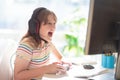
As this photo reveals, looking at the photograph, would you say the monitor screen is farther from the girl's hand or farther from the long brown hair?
the long brown hair

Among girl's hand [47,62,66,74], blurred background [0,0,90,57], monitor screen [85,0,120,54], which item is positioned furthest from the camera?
blurred background [0,0,90,57]

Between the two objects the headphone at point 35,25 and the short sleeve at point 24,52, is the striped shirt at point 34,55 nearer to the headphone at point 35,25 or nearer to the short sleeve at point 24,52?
the short sleeve at point 24,52

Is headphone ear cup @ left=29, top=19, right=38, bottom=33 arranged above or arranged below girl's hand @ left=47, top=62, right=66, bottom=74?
above

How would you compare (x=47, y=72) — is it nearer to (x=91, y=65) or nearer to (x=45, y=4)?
(x=91, y=65)

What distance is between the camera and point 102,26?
1.40 metres

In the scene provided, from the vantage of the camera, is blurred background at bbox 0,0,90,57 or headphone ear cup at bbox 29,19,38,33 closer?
headphone ear cup at bbox 29,19,38,33

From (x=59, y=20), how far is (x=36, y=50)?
1.07 meters

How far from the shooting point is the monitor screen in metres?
1.35

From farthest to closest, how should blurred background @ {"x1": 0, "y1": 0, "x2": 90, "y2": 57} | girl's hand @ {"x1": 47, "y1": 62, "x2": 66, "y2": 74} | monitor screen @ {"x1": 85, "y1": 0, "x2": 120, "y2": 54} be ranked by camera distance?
1. blurred background @ {"x1": 0, "y1": 0, "x2": 90, "y2": 57}
2. girl's hand @ {"x1": 47, "y1": 62, "x2": 66, "y2": 74}
3. monitor screen @ {"x1": 85, "y1": 0, "x2": 120, "y2": 54}

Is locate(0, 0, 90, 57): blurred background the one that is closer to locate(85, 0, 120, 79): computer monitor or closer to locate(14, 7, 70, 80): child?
locate(14, 7, 70, 80): child

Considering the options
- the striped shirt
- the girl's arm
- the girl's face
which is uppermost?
the girl's face

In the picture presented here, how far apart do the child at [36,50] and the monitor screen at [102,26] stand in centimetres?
28

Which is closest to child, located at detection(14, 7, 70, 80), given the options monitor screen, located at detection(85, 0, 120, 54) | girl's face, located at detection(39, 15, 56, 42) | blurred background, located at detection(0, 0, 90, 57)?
girl's face, located at detection(39, 15, 56, 42)

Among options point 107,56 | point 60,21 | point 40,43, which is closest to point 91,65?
point 107,56
